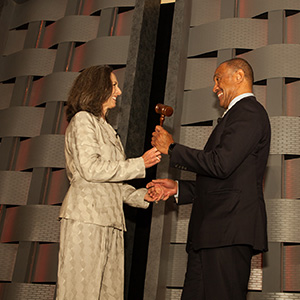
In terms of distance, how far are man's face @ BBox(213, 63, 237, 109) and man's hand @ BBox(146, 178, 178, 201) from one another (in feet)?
1.82

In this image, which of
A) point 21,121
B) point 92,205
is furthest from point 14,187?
point 92,205

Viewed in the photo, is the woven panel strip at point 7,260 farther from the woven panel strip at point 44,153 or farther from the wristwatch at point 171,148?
the wristwatch at point 171,148

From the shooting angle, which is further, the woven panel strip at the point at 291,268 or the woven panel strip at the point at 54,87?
the woven panel strip at the point at 54,87

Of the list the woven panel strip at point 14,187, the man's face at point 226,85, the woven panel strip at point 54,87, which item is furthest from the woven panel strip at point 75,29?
the man's face at point 226,85

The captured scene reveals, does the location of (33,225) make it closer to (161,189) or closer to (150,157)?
(161,189)

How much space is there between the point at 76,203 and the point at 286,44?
6.33 ft

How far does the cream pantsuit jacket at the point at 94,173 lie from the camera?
2.30 meters

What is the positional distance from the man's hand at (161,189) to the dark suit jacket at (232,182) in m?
0.31

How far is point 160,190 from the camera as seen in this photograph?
2.71 meters

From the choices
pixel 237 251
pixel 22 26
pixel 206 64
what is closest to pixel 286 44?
pixel 206 64

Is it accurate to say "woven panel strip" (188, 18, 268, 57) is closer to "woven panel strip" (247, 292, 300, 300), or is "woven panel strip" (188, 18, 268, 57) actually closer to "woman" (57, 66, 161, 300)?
"woman" (57, 66, 161, 300)

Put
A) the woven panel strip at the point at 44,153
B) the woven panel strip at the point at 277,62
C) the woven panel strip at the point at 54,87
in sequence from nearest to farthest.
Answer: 1. the woven panel strip at the point at 277,62
2. the woven panel strip at the point at 44,153
3. the woven panel strip at the point at 54,87

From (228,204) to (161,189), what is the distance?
1.89 feet

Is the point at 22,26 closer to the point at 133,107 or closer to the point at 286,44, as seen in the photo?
the point at 133,107
